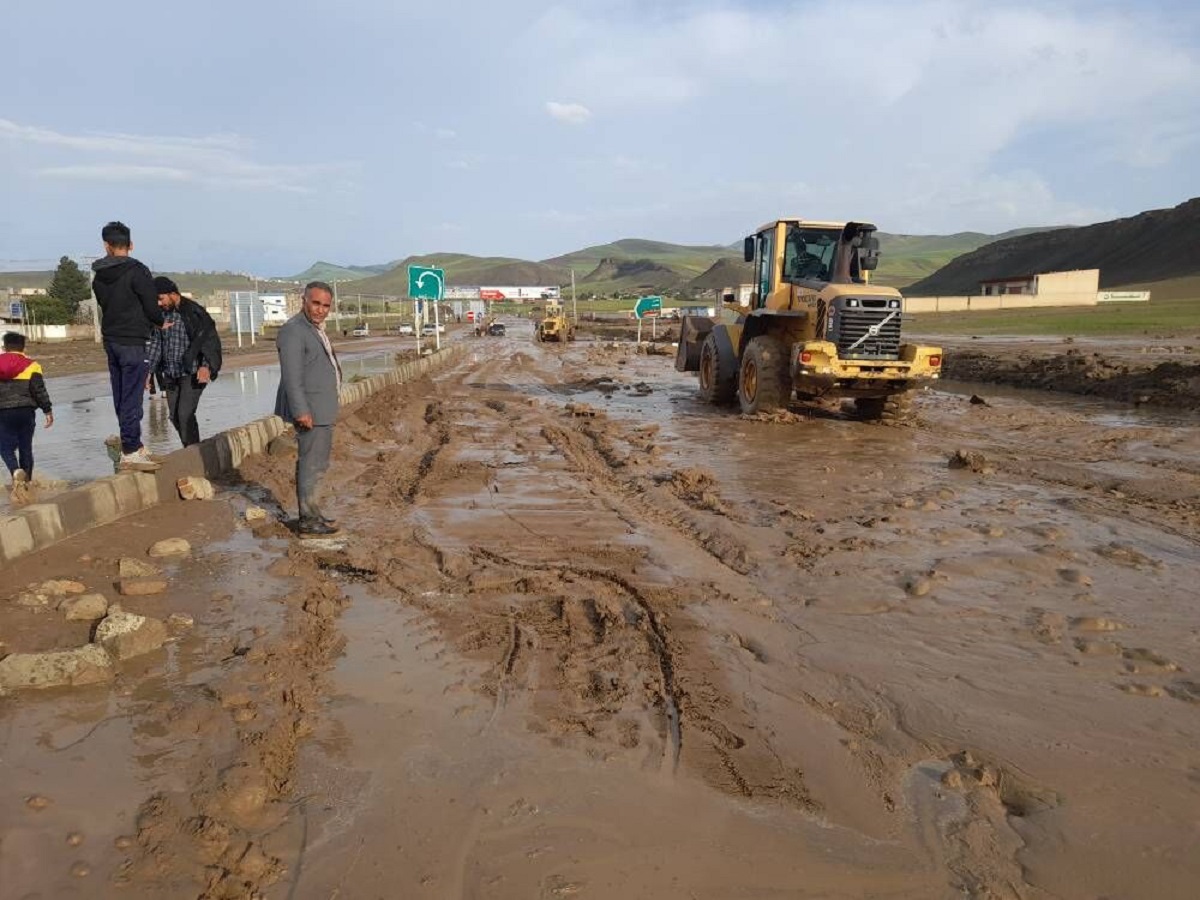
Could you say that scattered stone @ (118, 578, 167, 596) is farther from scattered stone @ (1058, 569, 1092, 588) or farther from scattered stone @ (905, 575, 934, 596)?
scattered stone @ (1058, 569, 1092, 588)

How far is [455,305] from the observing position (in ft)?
318

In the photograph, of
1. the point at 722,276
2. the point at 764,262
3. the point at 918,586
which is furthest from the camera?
the point at 722,276

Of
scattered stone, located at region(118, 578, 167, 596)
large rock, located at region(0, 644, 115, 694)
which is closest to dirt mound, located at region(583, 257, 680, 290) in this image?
scattered stone, located at region(118, 578, 167, 596)

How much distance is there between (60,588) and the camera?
4316 mm

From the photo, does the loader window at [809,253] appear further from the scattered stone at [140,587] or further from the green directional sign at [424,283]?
the green directional sign at [424,283]

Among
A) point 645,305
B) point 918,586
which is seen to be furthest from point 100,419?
point 645,305

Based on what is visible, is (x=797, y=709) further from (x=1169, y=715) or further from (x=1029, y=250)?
(x=1029, y=250)

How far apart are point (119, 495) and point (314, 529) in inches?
61.9

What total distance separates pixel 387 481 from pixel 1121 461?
24.4 ft

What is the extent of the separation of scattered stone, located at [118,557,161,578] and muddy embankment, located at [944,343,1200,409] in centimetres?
1408

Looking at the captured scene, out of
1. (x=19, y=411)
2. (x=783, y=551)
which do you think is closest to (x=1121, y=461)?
(x=783, y=551)

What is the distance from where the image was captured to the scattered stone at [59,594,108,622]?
157 inches

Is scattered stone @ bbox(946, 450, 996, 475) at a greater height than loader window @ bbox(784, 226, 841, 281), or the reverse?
loader window @ bbox(784, 226, 841, 281)

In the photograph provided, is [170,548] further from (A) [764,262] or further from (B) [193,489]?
(A) [764,262]
